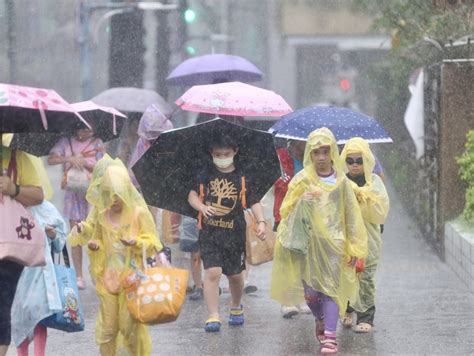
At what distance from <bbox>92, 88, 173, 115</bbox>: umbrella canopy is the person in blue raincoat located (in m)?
5.52

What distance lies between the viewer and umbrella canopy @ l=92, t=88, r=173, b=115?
1409 centimetres

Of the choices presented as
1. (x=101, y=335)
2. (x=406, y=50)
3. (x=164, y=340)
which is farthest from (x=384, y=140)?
(x=406, y=50)

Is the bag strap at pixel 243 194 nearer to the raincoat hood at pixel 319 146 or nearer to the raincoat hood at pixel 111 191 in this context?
the raincoat hood at pixel 319 146

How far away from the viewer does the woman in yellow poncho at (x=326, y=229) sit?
30.6 feet

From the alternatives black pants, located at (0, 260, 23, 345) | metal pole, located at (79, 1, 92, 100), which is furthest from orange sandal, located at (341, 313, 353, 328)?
metal pole, located at (79, 1, 92, 100)

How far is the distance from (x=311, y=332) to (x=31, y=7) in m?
41.6

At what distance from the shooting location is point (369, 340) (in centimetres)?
973

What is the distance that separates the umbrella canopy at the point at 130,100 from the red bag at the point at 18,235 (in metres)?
6.25

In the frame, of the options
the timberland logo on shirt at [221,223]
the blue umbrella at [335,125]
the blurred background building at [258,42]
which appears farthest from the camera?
the blurred background building at [258,42]

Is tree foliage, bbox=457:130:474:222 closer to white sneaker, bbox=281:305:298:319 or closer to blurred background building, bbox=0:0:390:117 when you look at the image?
white sneaker, bbox=281:305:298:319

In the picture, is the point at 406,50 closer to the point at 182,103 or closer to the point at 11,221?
the point at 182,103

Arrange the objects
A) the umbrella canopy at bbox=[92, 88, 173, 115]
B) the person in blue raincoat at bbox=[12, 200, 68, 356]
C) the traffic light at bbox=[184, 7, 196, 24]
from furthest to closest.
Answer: the traffic light at bbox=[184, 7, 196, 24], the umbrella canopy at bbox=[92, 88, 173, 115], the person in blue raincoat at bbox=[12, 200, 68, 356]

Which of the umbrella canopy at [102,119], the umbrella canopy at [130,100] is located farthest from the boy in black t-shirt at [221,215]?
the umbrella canopy at [130,100]

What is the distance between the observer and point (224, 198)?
32.4ft
